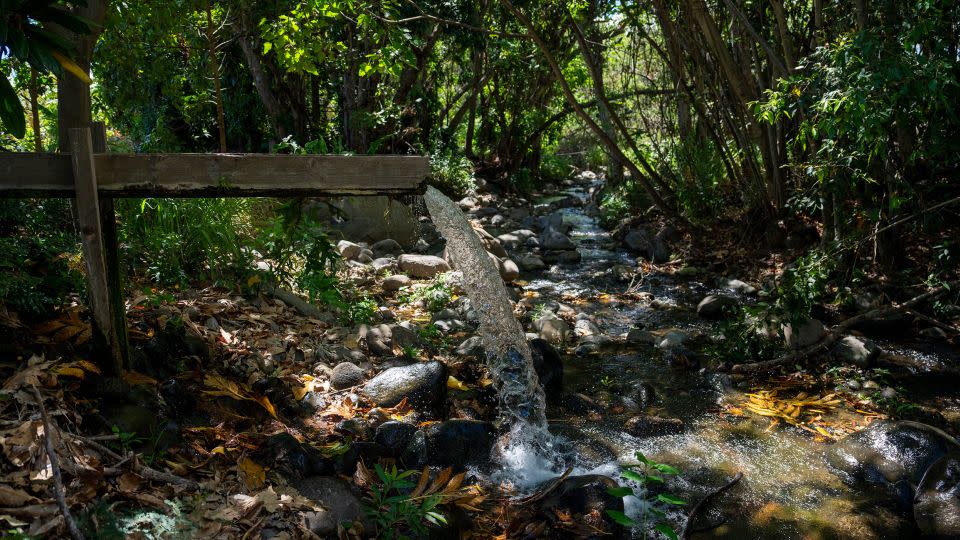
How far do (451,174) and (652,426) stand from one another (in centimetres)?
951

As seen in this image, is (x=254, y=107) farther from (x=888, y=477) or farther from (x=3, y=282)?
(x=888, y=477)

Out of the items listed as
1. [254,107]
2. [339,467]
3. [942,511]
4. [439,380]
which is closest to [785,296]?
[942,511]

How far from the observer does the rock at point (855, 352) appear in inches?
216

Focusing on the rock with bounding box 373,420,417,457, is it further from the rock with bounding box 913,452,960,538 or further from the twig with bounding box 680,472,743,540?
the rock with bounding box 913,452,960,538

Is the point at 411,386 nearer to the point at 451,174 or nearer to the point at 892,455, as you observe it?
the point at 892,455

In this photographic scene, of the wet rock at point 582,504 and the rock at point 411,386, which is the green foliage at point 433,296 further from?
the wet rock at point 582,504

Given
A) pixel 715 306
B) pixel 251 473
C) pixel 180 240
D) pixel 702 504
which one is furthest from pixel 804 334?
pixel 180 240

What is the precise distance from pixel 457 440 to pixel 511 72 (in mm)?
12956

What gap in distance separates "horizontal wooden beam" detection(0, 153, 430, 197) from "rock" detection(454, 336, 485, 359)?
2382 mm

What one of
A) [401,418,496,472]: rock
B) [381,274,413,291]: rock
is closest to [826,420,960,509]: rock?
[401,418,496,472]: rock

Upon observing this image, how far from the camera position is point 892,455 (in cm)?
402

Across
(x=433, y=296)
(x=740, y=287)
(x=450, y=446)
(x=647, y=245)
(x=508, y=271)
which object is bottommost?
(x=450, y=446)

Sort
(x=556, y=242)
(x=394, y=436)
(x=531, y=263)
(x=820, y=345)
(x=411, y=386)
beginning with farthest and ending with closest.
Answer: (x=556, y=242) < (x=531, y=263) < (x=820, y=345) < (x=411, y=386) < (x=394, y=436)

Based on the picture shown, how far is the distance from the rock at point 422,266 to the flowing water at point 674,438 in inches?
68.4
